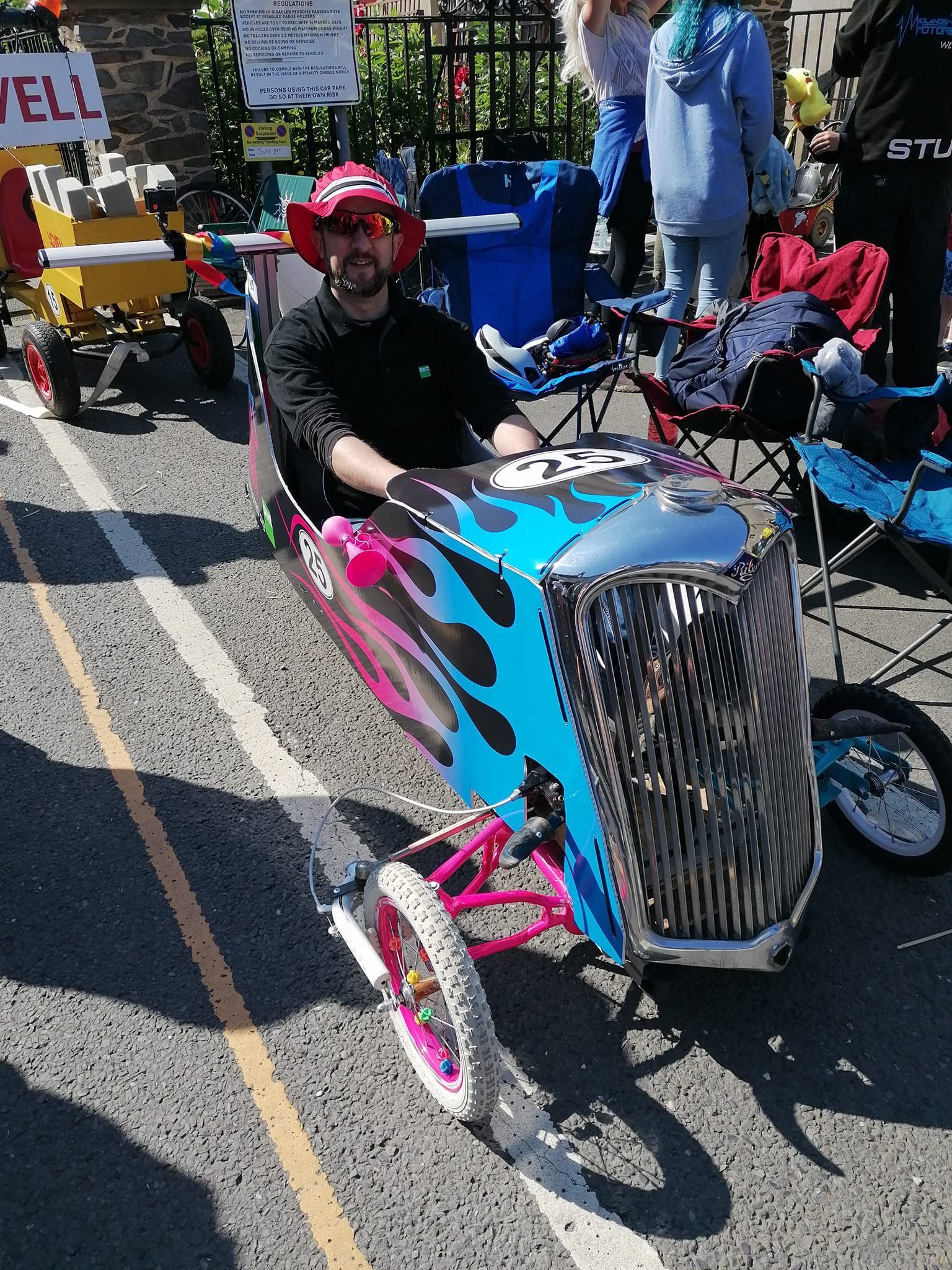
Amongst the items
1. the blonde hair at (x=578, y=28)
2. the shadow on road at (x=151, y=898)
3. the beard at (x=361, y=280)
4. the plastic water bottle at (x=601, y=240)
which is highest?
the blonde hair at (x=578, y=28)

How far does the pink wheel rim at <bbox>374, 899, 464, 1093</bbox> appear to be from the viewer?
6.72ft

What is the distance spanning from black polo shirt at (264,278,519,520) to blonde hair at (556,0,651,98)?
11.7ft

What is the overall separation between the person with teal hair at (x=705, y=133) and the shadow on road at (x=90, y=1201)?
4.04 m

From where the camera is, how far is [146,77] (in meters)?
8.01

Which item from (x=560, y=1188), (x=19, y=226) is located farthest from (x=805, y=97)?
(x=560, y=1188)

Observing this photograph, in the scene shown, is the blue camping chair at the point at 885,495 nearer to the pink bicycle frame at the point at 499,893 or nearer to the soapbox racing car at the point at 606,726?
the soapbox racing car at the point at 606,726

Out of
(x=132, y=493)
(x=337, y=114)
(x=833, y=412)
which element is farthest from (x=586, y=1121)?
(x=337, y=114)

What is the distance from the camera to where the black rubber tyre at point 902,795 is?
2447mm

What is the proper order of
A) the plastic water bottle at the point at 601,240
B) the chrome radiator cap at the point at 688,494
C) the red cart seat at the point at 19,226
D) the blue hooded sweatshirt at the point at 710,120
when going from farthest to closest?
the plastic water bottle at the point at 601,240, the red cart seat at the point at 19,226, the blue hooded sweatshirt at the point at 710,120, the chrome radiator cap at the point at 688,494

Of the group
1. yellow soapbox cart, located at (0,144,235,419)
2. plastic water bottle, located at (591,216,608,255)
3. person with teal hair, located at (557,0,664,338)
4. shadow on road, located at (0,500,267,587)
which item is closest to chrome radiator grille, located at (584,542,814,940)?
shadow on road, located at (0,500,267,587)

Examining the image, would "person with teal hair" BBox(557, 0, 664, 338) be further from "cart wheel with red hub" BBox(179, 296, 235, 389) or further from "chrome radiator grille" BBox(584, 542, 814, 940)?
"chrome radiator grille" BBox(584, 542, 814, 940)

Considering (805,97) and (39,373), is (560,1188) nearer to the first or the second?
(39,373)

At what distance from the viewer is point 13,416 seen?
584cm

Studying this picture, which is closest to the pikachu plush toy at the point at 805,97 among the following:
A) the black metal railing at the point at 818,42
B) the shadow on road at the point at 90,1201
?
the black metal railing at the point at 818,42
